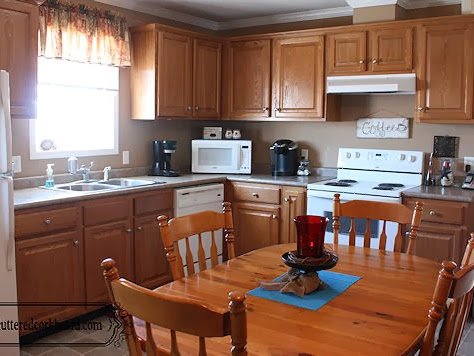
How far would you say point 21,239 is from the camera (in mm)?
3004

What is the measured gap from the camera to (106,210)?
11.6 feet

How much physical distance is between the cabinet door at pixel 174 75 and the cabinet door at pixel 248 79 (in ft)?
1.60

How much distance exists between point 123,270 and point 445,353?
2.65m

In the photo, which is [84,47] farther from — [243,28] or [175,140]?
[243,28]

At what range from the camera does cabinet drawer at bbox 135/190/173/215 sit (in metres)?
3.80

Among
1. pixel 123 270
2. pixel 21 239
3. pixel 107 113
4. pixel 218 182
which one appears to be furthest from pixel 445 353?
pixel 107 113

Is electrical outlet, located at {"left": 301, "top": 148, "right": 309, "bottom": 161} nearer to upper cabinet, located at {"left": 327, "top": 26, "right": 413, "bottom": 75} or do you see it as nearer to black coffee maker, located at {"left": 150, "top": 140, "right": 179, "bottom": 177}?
upper cabinet, located at {"left": 327, "top": 26, "right": 413, "bottom": 75}

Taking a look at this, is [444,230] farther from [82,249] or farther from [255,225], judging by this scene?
[82,249]

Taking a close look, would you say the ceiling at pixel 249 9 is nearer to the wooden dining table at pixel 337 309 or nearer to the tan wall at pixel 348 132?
the tan wall at pixel 348 132

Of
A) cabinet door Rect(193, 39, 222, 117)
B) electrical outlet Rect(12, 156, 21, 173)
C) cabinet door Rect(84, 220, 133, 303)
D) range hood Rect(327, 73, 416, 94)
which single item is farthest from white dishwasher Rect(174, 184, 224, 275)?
range hood Rect(327, 73, 416, 94)

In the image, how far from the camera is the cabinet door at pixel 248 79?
4762mm

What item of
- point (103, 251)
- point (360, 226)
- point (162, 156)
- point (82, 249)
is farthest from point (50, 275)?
point (360, 226)

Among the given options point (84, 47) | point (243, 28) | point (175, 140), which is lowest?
point (175, 140)

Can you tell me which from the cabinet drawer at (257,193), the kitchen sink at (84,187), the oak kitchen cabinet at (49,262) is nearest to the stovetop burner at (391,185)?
the cabinet drawer at (257,193)
